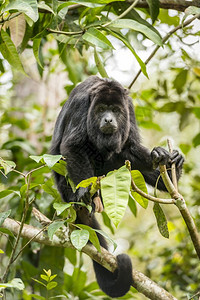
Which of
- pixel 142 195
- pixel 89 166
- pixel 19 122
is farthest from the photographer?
pixel 19 122

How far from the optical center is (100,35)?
239cm

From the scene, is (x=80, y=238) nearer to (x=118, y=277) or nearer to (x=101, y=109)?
(x=118, y=277)

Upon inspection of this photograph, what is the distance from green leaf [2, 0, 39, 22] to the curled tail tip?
1.66 metres

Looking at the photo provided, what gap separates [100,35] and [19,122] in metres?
2.68

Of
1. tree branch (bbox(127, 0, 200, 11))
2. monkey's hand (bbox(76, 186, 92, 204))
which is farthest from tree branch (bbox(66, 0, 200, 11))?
monkey's hand (bbox(76, 186, 92, 204))

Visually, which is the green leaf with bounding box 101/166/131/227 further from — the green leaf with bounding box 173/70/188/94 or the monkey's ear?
the green leaf with bounding box 173/70/188/94

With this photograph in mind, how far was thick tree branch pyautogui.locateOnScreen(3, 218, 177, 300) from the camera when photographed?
2489 millimetres

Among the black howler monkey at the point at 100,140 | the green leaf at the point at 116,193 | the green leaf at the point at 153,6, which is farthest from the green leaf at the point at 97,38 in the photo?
the green leaf at the point at 116,193

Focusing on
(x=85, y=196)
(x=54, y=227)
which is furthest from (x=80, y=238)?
(x=85, y=196)

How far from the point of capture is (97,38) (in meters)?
2.39

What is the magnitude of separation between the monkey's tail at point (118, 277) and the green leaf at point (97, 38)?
1415mm

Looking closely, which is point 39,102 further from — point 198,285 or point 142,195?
point 142,195

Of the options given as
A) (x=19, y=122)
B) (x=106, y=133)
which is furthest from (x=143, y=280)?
(x=19, y=122)

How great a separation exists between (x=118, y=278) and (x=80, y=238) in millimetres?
1007
